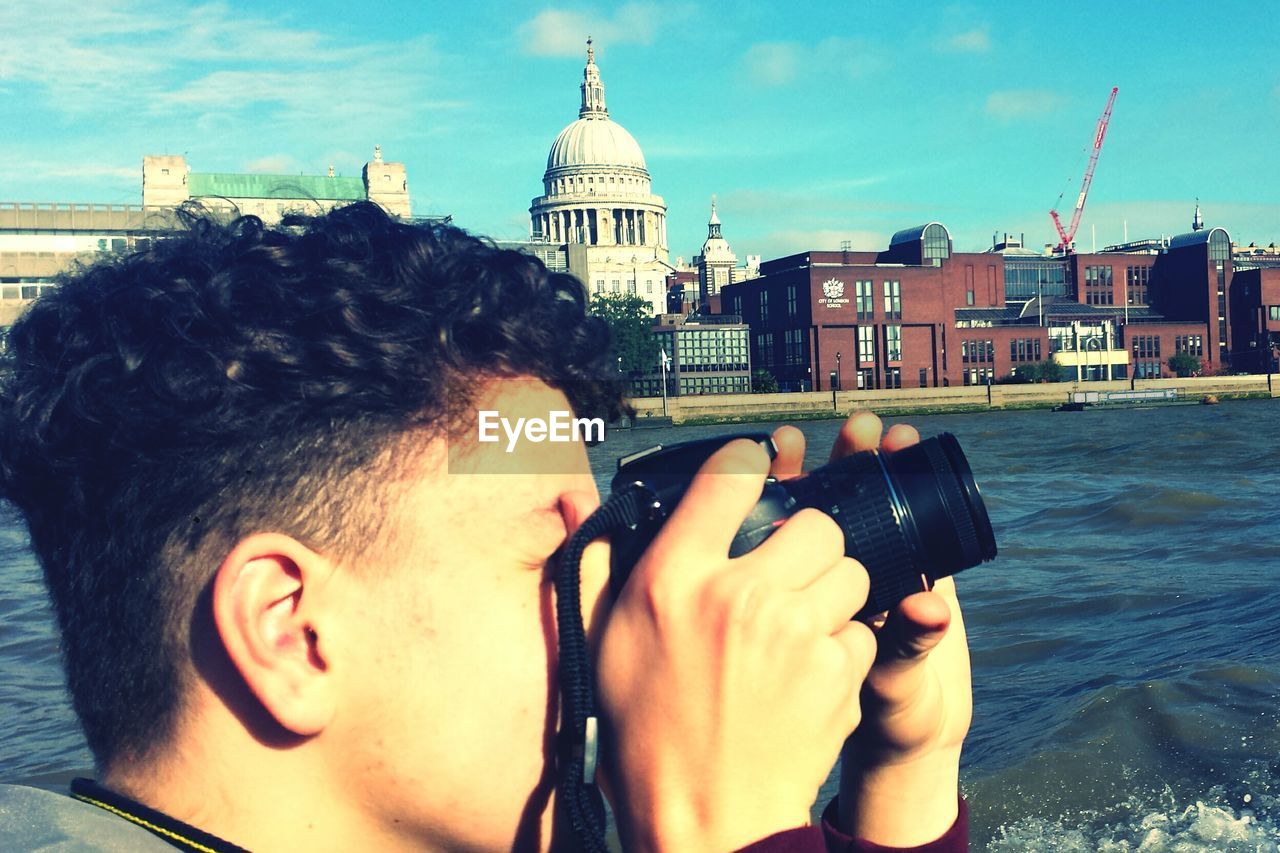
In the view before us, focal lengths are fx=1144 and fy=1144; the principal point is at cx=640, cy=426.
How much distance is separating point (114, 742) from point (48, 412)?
0.28m

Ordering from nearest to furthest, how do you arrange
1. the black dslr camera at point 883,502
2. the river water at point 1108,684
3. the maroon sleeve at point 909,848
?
the black dslr camera at point 883,502 → the maroon sleeve at point 909,848 → the river water at point 1108,684

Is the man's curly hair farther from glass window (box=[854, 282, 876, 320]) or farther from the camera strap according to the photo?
glass window (box=[854, 282, 876, 320])

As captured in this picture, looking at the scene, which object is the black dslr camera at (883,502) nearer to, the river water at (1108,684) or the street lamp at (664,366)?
the river water at (1108,684)

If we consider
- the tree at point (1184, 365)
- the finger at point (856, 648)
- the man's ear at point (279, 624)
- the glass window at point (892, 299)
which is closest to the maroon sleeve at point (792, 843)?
the finger at point (856, 648)

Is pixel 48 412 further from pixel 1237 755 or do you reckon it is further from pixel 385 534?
pixel 1237 755

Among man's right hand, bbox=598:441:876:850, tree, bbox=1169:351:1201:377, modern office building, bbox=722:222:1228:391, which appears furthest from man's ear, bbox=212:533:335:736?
tree, bbox=1169:351:1201:377

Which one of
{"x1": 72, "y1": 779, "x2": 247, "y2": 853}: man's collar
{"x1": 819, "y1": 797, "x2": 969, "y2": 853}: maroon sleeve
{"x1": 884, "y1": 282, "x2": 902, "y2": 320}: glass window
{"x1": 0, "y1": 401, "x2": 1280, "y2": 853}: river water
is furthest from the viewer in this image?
{"x1": 884, "y1": 282, "x2": 902, "y2": 320}: glass window

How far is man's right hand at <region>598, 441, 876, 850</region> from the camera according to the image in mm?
912

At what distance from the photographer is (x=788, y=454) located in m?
1.37

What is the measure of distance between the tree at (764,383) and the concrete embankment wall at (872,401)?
2799 millimetres

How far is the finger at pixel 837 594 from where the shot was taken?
38.0 inches

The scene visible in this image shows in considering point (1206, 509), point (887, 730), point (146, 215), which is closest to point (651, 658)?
point (887, 730)

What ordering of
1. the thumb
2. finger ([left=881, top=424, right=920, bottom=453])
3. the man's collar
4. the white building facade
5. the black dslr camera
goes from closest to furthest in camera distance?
the man's collar → the black dslr camera → the thumb → finger ([left=881, top=424, right=920, bottom=453]) → the white building facade

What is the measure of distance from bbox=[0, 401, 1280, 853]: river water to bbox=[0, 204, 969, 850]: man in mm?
868
